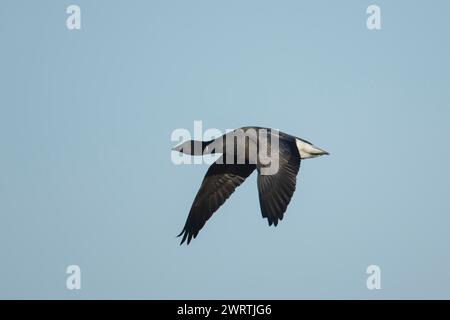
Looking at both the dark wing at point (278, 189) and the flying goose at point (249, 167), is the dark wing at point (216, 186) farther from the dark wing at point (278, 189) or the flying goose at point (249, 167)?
the dark wing at point (278, 189)

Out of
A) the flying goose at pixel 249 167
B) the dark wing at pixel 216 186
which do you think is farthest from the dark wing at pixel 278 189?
the dark wing at pixel 216 186

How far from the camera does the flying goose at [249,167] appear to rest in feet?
76.1

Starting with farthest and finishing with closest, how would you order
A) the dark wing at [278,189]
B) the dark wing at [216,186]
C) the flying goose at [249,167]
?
the dark wing at [216,186] → the flying goose at [249,167] → the dark wing at [278,189]

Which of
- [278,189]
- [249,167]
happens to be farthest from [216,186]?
[278,189]

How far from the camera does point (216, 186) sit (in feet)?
90.7

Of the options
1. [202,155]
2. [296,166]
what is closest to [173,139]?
[202,155]

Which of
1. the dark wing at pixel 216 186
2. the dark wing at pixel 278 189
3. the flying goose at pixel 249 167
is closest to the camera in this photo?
the dark wing at pixel 278 189

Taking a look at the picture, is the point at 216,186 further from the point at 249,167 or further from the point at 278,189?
the point at 278,189

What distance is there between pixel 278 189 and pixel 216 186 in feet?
15.2

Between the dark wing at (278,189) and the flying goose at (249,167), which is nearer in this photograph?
the dark wing at (278,189)

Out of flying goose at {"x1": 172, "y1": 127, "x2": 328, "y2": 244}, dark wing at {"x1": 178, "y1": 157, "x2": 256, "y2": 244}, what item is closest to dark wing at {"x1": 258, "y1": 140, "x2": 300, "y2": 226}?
flying goose at {"x1": 172, "y1": 127, "x2": 328, "y2": 244}

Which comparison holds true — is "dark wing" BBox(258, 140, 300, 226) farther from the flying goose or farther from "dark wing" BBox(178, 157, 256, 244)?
"dark wing" BBox(178, 157, 256, 244)

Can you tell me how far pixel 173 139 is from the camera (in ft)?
91.5

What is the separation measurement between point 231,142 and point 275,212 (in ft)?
12.1
